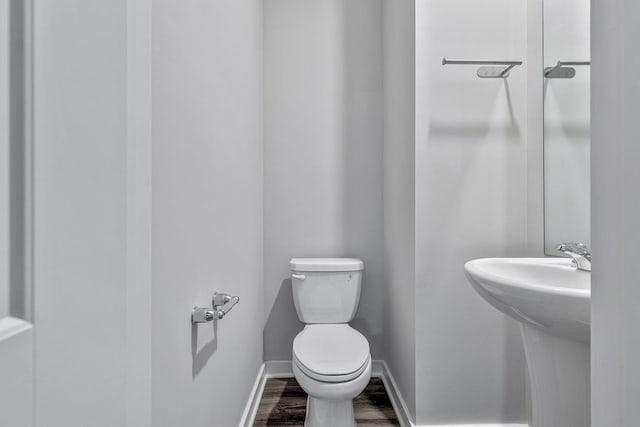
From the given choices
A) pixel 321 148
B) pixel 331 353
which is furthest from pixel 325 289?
pixel 321 148

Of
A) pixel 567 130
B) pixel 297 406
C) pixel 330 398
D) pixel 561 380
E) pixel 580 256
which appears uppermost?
pixel 567 130

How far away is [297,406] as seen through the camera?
1.90 m

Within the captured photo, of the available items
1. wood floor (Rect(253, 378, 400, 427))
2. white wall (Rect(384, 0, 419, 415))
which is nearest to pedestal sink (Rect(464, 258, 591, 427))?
white wall (Rect(384, 0, 419, 415))

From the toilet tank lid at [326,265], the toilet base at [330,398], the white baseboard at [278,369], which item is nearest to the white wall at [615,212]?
the toilet base at [330,398]

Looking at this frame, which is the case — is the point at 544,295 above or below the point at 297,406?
above

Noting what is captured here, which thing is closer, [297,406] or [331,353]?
[331,353]

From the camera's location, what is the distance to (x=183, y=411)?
90cm

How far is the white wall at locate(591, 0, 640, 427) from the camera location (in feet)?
1.54

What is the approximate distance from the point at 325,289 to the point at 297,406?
0.58 m

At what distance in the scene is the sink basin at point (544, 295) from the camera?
86cm

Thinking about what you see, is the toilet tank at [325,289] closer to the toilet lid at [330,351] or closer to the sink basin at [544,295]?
the toilet lid at [330,351]

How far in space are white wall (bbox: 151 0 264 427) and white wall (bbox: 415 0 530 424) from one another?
73cm

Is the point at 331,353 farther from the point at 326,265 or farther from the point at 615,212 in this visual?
the point at 615,212

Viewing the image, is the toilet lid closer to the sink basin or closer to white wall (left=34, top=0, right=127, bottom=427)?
the sink basin
